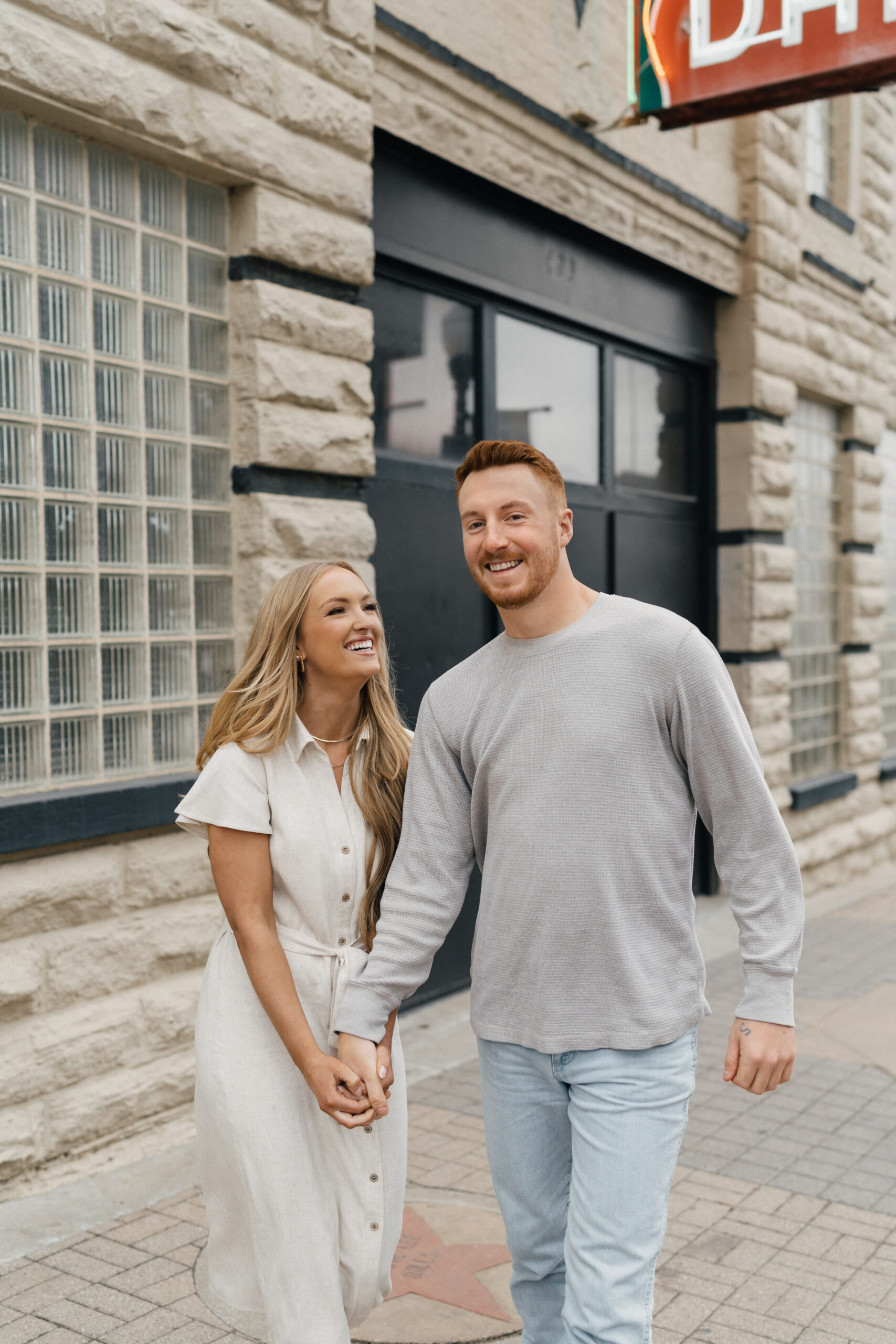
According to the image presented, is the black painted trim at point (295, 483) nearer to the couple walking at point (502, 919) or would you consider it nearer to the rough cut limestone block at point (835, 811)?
the couple walking at point (502, 919)

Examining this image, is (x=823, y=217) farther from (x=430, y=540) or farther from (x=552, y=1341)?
(x=552, y=1341)

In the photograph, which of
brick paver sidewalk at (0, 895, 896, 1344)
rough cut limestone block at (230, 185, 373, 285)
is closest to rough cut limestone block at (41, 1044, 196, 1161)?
brick paver sidewalk at (0, 895, 896, 1344)

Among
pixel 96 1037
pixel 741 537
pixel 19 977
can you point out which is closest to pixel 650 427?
pixel 741 537

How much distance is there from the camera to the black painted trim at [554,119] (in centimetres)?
555

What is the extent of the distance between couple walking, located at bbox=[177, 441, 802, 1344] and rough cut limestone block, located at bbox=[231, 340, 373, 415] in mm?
2349

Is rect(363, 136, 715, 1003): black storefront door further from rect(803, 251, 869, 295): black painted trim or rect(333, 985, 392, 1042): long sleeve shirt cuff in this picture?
rect(333, 985, 392, 1042): long sleeve shirt cuff

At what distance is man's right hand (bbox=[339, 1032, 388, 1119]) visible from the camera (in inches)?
92.5

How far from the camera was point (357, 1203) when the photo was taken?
253cm

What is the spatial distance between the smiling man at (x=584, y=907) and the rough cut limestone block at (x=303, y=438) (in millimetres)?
2447

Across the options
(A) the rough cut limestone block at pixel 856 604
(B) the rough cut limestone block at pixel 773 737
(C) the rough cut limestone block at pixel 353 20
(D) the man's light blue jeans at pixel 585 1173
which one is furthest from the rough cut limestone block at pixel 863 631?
(D) the man's light blue jeans at pixel 585 1173

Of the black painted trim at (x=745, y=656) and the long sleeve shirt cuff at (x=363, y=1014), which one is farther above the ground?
the black painted trim at (x=745, y=656)

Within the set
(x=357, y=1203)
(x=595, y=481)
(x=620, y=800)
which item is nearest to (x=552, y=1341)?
(x=357, y=1203)

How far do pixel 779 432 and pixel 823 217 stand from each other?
1980 millimetres

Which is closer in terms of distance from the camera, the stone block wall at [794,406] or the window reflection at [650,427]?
the window reflection at [650,427]
